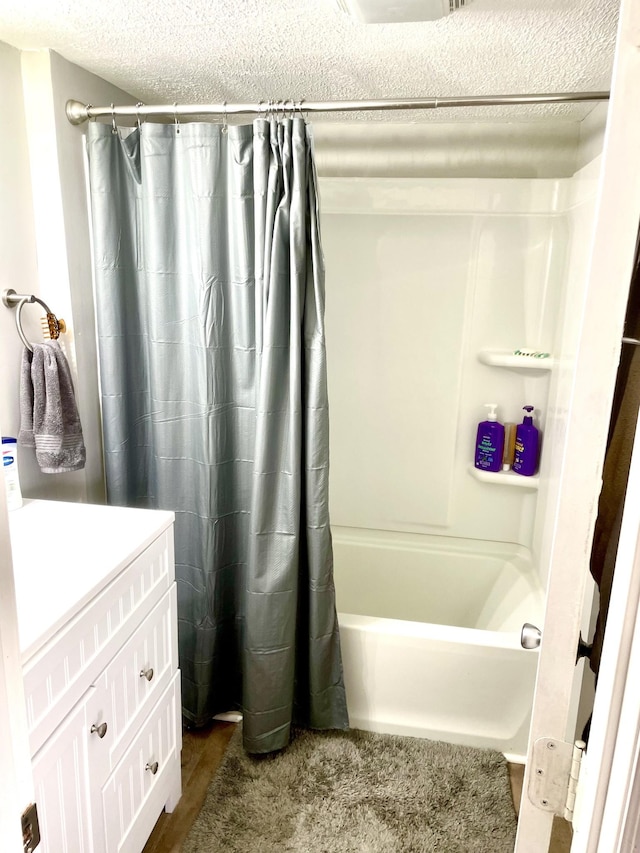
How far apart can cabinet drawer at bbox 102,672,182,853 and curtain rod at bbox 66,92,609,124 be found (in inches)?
63.6

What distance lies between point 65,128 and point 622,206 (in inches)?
65.7

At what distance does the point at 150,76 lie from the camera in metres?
1.84

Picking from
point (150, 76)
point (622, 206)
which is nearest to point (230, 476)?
point (150, 76)

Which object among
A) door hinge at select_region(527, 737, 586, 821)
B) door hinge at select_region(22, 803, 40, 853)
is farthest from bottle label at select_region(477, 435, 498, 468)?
door hinge at select_region(22, 803, 40, 853)

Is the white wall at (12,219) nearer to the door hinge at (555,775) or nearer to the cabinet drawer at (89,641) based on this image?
the cabinet drawer at (89,641)

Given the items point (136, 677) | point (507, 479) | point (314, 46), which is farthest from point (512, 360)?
point (136, 677)

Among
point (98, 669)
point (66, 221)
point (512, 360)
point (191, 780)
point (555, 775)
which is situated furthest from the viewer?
point (512, 360)

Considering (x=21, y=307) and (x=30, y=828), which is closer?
(x=30, y=828)

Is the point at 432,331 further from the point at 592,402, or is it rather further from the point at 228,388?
the point at 592,402

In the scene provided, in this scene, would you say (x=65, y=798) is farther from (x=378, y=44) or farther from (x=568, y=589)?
(x=378, y=44)

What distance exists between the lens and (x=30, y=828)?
2.15 ft

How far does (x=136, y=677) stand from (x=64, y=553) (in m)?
0.35

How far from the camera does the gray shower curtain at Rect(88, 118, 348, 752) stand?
175cm

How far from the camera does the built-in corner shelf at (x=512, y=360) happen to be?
7.50ft
